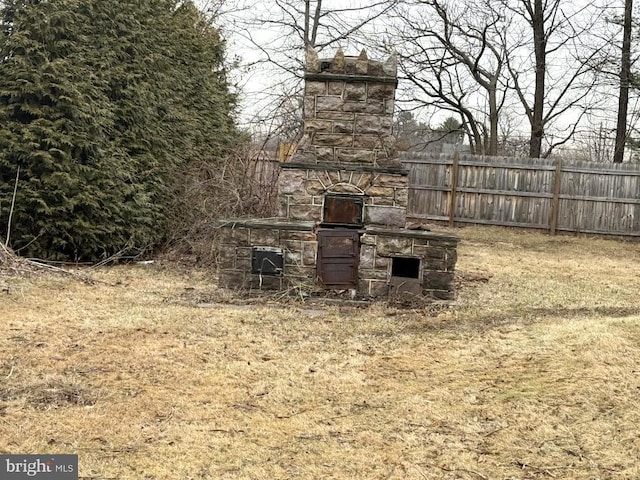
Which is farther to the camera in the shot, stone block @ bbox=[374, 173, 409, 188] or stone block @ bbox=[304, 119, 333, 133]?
stone block @ bbox=[304, 119, 333, 133]

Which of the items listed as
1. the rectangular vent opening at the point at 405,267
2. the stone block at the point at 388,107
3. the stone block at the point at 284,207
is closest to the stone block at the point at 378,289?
the rectangular vent opening at the point at 405,267

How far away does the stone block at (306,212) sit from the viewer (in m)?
6.66

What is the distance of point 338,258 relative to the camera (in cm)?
640

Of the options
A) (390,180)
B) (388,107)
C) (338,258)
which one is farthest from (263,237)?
(388,107)

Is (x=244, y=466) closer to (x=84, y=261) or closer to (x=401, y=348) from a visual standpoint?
(x=401, y=348)

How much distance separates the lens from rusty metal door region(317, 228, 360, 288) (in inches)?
251

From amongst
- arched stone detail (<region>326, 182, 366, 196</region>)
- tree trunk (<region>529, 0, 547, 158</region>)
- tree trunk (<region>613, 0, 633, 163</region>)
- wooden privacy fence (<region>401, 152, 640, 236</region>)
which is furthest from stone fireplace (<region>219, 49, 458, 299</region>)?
tree trunk (<region>613, 0, 633, 163</region>)

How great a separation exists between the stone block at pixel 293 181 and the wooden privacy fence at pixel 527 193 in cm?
800

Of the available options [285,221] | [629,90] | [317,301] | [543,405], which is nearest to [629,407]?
[543,405]

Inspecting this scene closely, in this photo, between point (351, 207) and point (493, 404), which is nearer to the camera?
point (493, 404)

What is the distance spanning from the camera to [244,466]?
8.66 ft

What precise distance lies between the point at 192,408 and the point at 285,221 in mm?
3573

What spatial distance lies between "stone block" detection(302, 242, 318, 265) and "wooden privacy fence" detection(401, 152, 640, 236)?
8.26 metres

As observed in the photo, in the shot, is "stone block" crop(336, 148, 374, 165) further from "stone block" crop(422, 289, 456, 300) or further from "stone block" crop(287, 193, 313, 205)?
"stone block" crop(422, 289, 456, 300)
